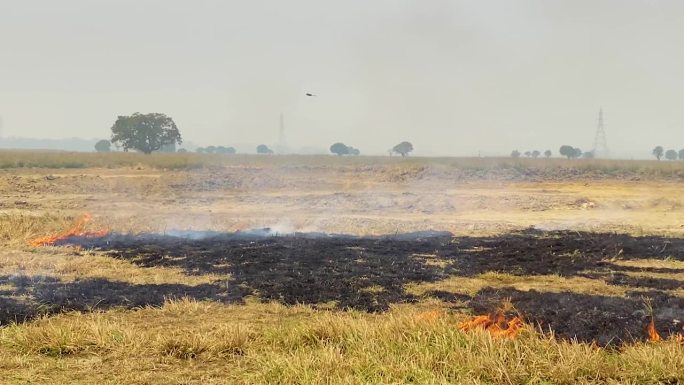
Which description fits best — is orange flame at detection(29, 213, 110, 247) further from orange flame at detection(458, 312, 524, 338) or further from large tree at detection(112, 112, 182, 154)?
large tree at detection(112, 112, 182, 154)

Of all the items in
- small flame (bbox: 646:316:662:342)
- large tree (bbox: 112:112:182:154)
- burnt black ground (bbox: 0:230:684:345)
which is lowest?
burnt black ground (bbox: 0:230:684:345)

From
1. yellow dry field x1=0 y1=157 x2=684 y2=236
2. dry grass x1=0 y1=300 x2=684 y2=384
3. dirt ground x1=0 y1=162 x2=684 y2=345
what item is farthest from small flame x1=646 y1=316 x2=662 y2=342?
yellow dry field x1=0 y1=157 x2=684 y2=236

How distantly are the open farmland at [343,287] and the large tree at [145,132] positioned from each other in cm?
4485

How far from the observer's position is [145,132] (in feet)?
257

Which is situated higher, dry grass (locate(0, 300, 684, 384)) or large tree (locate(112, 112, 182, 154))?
large tree (locate(112, 112, 182, 154))

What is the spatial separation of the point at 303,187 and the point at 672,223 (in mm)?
21351

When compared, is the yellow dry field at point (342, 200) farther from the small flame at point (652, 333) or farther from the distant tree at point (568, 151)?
the distant tree at point (568, 151)

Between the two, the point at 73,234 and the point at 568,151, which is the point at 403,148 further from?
the point at 73,234

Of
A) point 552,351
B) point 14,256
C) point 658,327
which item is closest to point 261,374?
point 552,351

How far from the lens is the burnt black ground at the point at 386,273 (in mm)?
10148

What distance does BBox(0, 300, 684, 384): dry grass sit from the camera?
23.1ft

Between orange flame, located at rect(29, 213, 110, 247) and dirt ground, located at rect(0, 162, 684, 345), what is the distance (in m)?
0.78

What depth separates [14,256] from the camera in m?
16.4

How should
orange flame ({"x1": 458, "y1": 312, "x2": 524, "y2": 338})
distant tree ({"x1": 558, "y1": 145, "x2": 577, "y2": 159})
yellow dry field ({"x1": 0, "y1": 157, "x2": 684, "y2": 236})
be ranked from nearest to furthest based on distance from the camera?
orange flame ({"x1": 458, "y1": 312, "x2": 524, "y2": 338})
yellow dry field ({"x1": 0, "y1": 157, "x2": 684, "y2": 236})
distant tree ({"x1": 558, "y1": 145, "x2": 577, "y2": 159})
